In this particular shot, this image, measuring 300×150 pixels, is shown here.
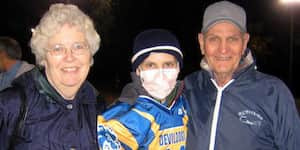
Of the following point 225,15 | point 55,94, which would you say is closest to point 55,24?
point 55,94

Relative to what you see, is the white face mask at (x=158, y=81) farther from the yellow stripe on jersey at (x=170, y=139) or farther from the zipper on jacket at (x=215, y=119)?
the zipper on jacket at (x=215, y=119)

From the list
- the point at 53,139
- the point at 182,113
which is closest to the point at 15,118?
the point at 53,139

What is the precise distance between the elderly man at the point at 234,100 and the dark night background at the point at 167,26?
71.0 feet

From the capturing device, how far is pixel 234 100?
151 inches

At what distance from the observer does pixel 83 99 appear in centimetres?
369

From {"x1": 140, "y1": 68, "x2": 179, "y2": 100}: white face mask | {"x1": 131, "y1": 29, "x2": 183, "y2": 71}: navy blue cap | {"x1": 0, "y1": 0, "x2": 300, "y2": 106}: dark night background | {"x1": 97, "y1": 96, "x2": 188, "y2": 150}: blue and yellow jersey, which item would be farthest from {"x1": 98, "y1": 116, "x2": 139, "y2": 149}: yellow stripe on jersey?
{"x1": 0, "y1": 0, "x2": 300, "y2": 106}: dark night background

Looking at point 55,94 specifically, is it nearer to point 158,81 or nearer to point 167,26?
point 158,81

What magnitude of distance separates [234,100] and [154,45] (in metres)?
0.91

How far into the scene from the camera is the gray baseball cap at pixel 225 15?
12.8 feet

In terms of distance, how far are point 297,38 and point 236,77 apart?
28759mm

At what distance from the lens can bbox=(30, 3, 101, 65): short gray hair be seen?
11.3 ft

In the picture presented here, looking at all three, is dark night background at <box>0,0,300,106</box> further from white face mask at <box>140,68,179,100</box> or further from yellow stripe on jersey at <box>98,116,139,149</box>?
yellow stripe on jersey at <box>98,116,139,149</box>

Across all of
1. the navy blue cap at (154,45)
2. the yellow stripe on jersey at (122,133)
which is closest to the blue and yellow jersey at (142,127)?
the yellow stripe on jersey at (122,133)

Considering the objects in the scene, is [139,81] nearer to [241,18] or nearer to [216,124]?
[216,124]
